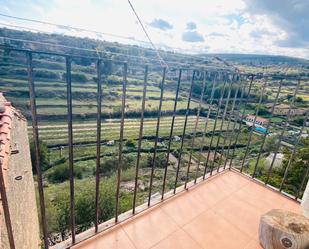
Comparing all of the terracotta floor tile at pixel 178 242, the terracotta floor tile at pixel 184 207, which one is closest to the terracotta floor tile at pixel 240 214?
the terracotta floor tile at pixel 184 207

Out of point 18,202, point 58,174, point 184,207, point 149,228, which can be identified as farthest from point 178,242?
point 58,174

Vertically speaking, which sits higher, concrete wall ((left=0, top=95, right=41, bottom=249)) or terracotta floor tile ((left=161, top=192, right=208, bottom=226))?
terracotta floor tile ((left=161, top=192, right=208, bottom=226))

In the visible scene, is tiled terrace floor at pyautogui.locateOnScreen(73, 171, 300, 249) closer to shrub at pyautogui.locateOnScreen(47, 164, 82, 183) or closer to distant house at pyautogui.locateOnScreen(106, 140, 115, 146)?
shrub at pyautogui.locateOnScreen(47, 164, 82, 183)

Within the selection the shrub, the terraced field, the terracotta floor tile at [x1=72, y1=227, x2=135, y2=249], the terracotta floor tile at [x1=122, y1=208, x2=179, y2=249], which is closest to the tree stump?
the terracotta floor tile at [x1=122, y1=208, x2=179, y2=249]

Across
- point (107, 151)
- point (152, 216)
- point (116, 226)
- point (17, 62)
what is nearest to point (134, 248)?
point (116, 226)

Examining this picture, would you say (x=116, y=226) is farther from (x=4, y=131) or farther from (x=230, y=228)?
(x=4, y=131)

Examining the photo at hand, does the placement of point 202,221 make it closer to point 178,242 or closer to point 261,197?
point 178,242

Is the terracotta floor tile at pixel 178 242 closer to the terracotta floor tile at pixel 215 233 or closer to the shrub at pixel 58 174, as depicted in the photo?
the terracotta floor tile at pixel 215 233
